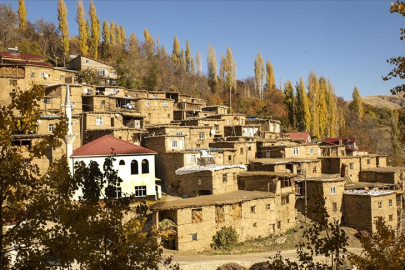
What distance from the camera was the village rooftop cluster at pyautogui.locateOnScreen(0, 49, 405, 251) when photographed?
2641cm

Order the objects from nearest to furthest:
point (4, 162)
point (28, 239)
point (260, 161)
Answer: point (4, 162) < point (28, 239) < point (260, 161)

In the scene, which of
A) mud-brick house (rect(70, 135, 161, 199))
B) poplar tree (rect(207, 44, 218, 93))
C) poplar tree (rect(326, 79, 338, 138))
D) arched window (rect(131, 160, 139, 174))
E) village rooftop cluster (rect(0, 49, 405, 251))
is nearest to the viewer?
village rooftop cluster (rect(0, 49, 405, 251))

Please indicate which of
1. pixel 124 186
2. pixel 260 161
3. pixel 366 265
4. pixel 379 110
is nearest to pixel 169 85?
pixel 260 161

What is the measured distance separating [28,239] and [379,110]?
10196 cm

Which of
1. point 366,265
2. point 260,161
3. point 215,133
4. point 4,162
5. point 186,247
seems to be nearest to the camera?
point 4,162

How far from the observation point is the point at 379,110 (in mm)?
95812

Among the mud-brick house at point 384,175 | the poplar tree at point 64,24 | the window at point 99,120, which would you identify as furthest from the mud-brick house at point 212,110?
the poplar tree at point 64,24

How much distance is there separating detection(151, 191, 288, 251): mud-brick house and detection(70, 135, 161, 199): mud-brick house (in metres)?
5.05

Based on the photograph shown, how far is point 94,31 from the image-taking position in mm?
64000

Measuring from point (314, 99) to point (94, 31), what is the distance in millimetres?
39488

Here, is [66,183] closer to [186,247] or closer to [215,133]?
[186,247]

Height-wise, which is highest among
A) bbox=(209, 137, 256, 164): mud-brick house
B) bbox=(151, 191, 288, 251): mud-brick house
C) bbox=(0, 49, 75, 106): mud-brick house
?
bbox=(0, 49, 75, 106): mud-brick house

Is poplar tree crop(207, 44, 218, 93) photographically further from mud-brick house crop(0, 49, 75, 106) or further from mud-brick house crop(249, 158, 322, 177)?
mud-brick house crop(249, 158, 322, 177)

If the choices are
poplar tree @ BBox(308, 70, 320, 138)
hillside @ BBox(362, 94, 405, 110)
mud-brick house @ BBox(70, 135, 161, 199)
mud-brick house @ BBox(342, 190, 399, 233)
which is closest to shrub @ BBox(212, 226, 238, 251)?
mud-brick house @ BBox(70, 135, 161, 199)
